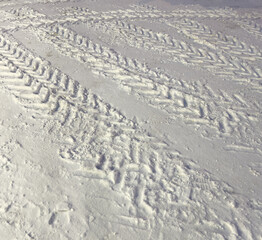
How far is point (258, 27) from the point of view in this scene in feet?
18.2

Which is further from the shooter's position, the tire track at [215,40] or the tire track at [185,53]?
the tire track at [215,40]

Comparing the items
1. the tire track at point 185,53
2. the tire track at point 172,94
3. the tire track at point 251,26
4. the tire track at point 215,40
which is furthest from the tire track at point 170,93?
the tire track at point 251,26

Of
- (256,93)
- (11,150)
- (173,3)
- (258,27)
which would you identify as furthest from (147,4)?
(11,150)

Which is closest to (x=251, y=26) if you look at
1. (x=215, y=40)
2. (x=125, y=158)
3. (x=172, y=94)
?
(x=215, y=40)

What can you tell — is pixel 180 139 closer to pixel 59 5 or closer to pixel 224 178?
pixel 224 178

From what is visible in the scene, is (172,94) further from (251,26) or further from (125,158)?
(251,26)

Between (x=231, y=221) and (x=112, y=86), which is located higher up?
(x=112, y=86)

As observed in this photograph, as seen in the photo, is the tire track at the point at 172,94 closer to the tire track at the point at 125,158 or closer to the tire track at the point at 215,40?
the tire track at the point at 125,158

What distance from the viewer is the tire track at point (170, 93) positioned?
3.65m

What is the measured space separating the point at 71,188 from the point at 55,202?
216 millimetres

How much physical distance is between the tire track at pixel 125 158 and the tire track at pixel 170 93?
1.85 feet

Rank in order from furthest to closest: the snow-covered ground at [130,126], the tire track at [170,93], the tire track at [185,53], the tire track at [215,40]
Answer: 1. the tire track at [215,40]
2. the tire track at [185,53]
3. the tire track at [170,93]
4. the snow-covered ground at [130,126]

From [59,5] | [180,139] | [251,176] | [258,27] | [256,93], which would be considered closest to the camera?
[251,176]

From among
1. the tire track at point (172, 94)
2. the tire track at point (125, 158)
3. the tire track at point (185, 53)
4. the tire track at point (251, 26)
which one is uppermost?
the tire track at point (251, 26)
